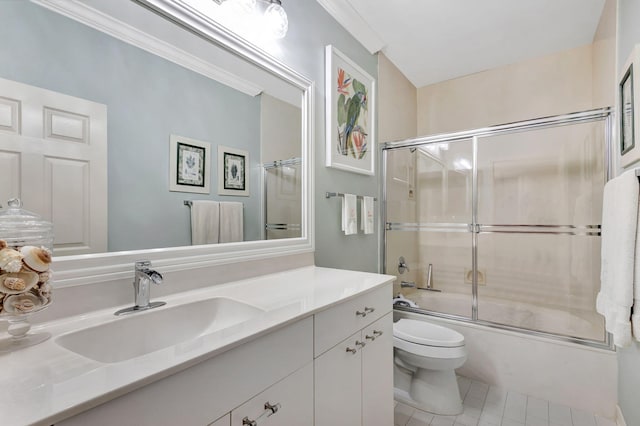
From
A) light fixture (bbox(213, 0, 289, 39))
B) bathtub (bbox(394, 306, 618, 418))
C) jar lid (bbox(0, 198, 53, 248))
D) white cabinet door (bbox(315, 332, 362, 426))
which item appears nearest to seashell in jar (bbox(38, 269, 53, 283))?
jar lid (bbox(0, 198, 53, 248))

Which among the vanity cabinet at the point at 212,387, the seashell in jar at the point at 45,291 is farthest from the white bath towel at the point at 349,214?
the seashell in jar at the point at 45,291

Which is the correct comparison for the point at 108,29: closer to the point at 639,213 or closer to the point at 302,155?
the point at 302,155

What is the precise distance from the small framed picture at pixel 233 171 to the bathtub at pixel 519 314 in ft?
6.18

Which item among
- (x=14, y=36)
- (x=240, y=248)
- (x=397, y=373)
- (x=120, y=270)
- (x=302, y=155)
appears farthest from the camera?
(x=397, y=373)

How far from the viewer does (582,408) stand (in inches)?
72.1

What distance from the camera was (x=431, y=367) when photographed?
1799mm

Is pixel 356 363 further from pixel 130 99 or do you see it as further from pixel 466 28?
pixel 466 28

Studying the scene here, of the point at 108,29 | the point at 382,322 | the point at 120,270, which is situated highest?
the point at 108,29

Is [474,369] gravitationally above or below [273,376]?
below

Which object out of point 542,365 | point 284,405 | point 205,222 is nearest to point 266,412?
point 284,405

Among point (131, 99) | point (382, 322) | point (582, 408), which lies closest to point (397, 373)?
point (382, 322)

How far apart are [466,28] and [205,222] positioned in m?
2.35

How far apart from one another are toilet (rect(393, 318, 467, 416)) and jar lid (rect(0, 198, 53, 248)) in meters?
1.83

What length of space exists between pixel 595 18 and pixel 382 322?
2618mm
